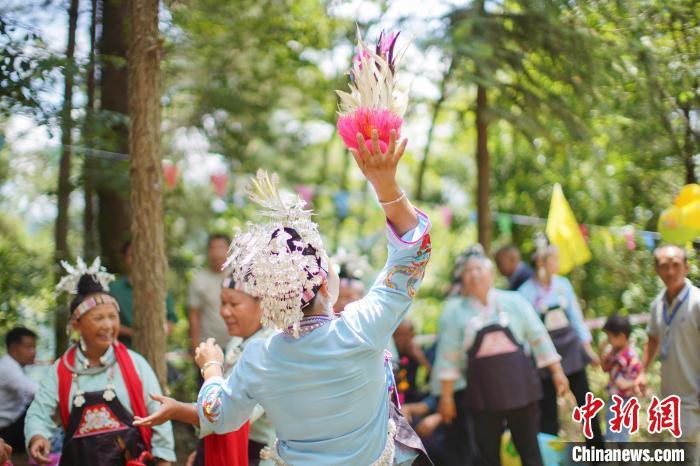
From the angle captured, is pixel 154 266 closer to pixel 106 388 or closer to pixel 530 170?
pixel 106 388

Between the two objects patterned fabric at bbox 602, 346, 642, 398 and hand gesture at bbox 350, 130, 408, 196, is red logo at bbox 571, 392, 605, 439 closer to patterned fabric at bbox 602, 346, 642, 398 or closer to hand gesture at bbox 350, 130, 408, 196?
patterned fabric at bbox 602, 346, 642, 398

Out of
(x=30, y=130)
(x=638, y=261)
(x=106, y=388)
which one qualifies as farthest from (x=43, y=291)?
(x=638, y=261)

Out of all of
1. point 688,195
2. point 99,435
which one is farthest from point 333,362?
point 688,195

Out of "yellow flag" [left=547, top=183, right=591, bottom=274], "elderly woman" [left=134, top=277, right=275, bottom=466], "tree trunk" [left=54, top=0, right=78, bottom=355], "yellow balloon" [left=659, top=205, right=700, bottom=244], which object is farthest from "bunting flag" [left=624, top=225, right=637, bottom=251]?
"tree trunk" [left=54, top=0, right=78, bottom=355]

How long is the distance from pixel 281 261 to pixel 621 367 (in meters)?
4.44

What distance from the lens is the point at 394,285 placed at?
3.05 metres

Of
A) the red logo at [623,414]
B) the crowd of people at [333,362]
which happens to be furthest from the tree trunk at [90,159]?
the red logo at [623,414]

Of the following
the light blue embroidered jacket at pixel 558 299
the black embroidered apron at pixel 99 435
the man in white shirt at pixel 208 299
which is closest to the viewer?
the black embroidered apron at pixel 99 435

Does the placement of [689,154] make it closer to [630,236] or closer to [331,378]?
[630,236]

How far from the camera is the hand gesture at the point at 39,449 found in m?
4.19

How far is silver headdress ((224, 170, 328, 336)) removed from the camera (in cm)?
303

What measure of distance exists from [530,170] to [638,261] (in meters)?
3.29

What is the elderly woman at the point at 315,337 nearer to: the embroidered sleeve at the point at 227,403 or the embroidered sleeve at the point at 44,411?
the embroidered sleeve at the point at 227,403

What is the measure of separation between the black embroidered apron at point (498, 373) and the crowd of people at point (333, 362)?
1 centimetres
